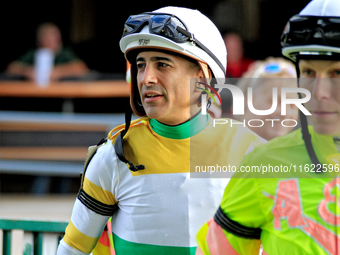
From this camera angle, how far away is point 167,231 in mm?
1985

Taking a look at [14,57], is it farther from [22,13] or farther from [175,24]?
[175,24]

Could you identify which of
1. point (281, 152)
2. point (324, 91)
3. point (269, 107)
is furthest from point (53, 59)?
point (324, 91)

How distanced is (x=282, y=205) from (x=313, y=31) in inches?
21.1

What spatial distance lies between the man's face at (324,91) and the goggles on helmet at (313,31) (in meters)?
0.06

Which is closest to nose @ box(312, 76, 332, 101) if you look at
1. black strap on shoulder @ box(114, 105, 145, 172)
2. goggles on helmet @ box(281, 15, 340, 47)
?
goggles on helmet @ box(281, 15, 340, 47)

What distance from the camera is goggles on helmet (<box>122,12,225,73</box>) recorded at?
196 centimetres

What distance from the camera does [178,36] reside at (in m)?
1.98

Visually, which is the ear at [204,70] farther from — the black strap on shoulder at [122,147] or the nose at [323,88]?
the nose at [323,88]

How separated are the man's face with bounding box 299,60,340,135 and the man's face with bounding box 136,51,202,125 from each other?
0.69 meters

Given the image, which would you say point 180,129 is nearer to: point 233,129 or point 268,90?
point 233,129

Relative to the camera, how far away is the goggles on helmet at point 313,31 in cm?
141

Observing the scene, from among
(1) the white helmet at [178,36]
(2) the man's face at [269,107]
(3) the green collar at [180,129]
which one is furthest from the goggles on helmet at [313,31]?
(2) the man's face at [269,107]

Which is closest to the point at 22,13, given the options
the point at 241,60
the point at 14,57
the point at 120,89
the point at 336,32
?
the point at 14,57

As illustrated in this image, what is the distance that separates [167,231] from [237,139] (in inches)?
20.7
